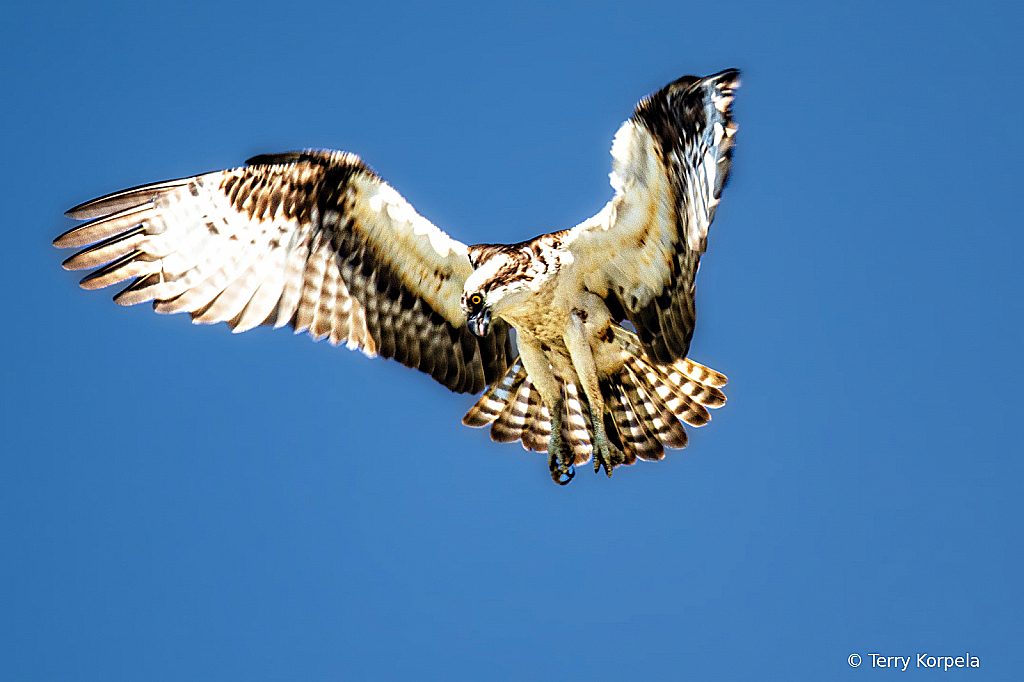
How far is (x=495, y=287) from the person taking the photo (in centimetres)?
673

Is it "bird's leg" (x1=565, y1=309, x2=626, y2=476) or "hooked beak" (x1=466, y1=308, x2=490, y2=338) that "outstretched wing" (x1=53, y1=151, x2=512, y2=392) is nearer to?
"hooked beak" (x1=466, y1=308, x2=490, y2=338)

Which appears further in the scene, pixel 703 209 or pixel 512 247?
pixel 512 247

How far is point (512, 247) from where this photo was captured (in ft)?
22.6

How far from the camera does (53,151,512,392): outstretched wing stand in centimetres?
697

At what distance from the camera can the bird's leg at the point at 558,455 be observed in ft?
24.9

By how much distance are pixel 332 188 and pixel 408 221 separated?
52 centimetres

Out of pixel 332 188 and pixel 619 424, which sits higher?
pixel 332 188

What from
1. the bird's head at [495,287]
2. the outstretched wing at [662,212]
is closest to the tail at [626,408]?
the outstretched wing at [662,212]

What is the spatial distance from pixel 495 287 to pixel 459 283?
0.79 metres

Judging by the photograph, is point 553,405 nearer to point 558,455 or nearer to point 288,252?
point 558,455

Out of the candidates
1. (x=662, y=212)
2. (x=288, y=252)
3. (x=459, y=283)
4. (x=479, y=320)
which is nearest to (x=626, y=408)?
(x=459, y=283)

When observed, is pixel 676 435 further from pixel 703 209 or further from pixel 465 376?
pixel 703 209

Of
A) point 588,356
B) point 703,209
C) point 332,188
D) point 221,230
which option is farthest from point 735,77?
point 221,230

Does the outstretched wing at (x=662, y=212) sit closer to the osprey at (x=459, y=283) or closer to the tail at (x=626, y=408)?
the osprey at (x=459, y=283)
